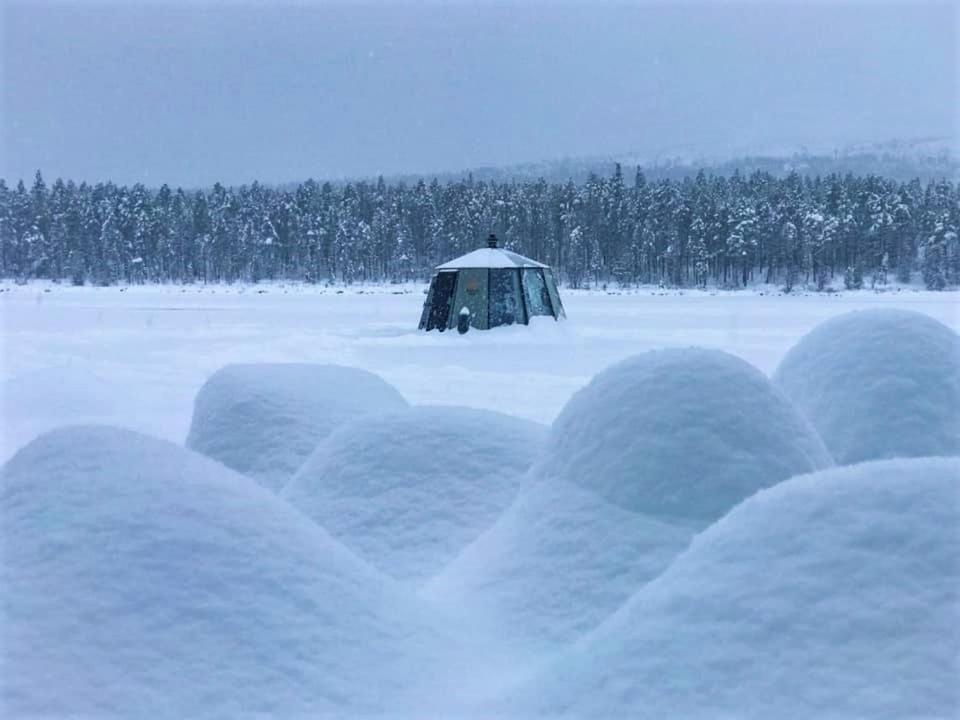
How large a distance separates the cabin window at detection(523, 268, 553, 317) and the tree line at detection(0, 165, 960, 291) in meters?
46.9

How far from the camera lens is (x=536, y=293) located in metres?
26.5

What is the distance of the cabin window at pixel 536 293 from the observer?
26.0 meters

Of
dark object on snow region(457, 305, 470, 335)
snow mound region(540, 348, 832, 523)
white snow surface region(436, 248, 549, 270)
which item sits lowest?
dark object on snow region(457, 305, 470, 335)

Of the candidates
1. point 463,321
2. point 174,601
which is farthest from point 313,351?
point 174,601

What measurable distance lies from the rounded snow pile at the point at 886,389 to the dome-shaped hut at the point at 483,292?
19.6 m

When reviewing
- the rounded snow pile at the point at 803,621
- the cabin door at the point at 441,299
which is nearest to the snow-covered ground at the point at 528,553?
the rounded snow pile at the point at 803,621

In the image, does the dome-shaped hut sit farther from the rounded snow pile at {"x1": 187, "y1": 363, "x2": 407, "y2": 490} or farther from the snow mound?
the snow mound

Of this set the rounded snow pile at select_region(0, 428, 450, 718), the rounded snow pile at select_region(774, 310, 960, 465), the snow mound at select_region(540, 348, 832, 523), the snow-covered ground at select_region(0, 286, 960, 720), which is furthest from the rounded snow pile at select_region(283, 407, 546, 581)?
the rounded snow pile at select_region(774, 310, 960, 465)

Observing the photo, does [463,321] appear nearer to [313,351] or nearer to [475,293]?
[475,293]

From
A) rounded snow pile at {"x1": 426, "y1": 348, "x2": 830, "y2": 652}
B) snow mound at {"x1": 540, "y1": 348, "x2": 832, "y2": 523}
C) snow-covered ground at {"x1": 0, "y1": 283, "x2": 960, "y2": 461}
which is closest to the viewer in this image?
rounded snow pile at {"x1": 426, "y1": 348, "x2": 830, "y2": 652}

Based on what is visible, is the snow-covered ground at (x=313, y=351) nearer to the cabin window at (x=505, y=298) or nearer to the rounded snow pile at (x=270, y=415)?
the cabin window at (x=505, y=298)

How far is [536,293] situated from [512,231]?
56.3 meters

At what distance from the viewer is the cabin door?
1005 inches

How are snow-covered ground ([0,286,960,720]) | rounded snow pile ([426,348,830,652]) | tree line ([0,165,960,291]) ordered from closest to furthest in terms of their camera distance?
1. snow-covered ground ([0,286,960,720])
2. rounded snow pile ([426,348,830,652])
3. tree line ([0,165,960,291])
